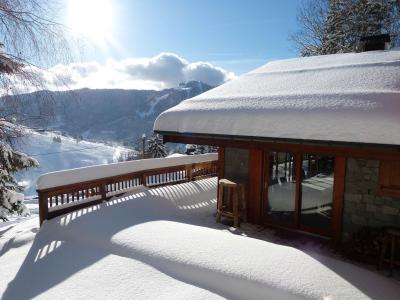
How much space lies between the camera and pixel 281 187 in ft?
21.9

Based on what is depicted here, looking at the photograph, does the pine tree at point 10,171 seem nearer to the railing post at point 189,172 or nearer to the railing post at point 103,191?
the railing post at point 103,191

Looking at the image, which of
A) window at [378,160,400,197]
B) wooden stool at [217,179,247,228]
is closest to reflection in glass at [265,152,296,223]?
wooden stool at [217,179,247,228]

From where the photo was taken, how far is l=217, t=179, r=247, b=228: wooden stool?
6.52 metres

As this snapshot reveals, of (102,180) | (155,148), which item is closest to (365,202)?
(102,180)

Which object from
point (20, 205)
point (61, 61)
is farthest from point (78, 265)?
point (20, 205)

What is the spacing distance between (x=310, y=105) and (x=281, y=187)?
2.11 m

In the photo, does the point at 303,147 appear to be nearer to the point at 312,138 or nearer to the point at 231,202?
the point at 312,138

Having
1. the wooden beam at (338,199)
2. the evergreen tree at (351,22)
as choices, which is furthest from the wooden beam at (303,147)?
the evergreen tree at (351,22)

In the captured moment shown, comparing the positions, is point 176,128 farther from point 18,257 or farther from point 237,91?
point 18,257

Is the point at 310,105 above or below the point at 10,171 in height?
above

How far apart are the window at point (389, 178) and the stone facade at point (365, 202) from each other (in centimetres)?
8

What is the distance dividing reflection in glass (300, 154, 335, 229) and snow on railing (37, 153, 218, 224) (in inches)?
167

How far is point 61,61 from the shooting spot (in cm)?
517

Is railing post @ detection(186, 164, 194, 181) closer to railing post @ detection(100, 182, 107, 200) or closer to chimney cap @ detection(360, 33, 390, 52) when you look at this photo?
railing post @ detection(100, 182, 107, 200)
